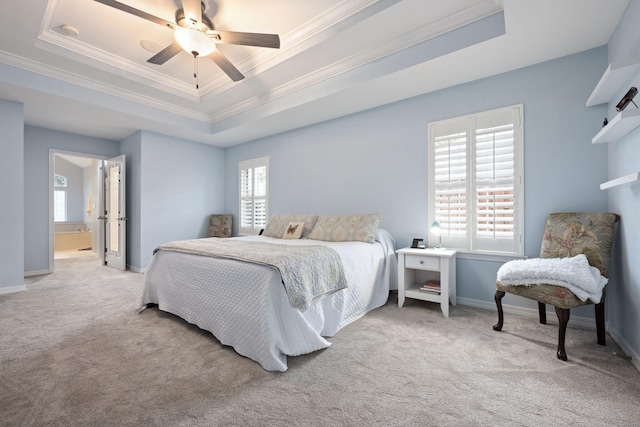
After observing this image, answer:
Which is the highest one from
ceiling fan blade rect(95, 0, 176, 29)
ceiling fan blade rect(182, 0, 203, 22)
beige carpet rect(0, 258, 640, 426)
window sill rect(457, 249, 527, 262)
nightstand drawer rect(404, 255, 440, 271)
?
ceiling fan blade rect(182, 0, 203, 22)

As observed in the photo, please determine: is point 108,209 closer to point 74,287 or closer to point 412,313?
point 74,287

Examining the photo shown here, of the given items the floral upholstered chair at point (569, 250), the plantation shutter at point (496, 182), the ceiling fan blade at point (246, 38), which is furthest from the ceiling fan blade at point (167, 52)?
the floral upholstered chair at point (569, 250)

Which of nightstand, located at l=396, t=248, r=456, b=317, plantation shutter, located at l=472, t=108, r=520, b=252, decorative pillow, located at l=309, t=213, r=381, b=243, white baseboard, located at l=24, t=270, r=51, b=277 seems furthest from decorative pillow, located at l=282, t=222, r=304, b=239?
white baseboard, located at l=24, t=270, r=51, b=277

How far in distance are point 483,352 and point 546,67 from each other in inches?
105

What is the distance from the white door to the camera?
5.18 metres

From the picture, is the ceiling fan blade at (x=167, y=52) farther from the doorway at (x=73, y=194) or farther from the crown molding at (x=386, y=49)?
the doorway at (x=73, y=194)

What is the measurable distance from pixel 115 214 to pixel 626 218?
22.6 feet

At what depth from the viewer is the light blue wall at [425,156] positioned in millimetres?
2623

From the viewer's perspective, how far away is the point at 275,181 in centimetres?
516

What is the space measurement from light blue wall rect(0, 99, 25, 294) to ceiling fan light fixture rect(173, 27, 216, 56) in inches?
117

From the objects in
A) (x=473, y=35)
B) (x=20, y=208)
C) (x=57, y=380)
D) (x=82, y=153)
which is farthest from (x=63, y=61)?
(x=473, y=35)

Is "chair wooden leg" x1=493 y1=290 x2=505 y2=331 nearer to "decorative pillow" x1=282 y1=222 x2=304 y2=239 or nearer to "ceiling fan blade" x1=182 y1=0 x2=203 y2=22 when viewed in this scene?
"decorative pillow" x1=282 y1=222 x2=304 y2=239

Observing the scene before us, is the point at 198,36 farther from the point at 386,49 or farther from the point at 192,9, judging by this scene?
the point at 386,49

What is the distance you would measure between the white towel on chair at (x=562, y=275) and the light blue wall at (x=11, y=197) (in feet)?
18.6
